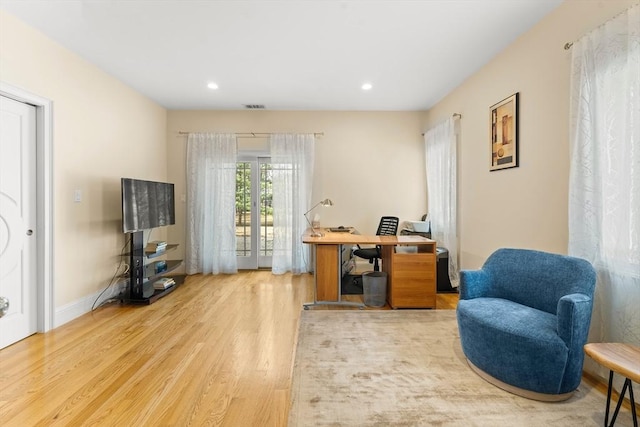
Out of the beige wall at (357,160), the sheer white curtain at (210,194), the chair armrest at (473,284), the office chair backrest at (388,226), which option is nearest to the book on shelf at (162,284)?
the sheer white curtain at (210,194)

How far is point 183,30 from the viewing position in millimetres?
2689

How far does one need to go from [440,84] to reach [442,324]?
9.66ft

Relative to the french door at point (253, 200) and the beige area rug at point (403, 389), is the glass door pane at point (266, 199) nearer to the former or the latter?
the french door at point (253, 200)

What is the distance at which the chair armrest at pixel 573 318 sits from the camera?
1.71m

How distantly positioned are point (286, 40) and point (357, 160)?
2584 mm

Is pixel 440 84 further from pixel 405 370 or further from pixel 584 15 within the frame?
pixel 405 370

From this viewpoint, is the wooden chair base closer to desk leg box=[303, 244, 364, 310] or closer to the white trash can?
the white trash can

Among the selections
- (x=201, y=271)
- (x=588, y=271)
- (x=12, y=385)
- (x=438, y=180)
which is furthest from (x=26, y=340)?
(x=438, y=180)

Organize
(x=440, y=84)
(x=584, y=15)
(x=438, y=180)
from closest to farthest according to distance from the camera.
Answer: (x=584, y=15), (x=440, y=84), (x=438, y=180)

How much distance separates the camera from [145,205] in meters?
3.76

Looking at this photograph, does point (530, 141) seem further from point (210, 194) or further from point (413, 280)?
point (210, 194)

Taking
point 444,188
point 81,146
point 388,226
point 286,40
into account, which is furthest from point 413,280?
point 81,146

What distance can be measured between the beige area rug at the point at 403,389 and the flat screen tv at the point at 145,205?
2.32m

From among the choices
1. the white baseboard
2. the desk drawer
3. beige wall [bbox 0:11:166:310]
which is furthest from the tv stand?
the desk drawer
